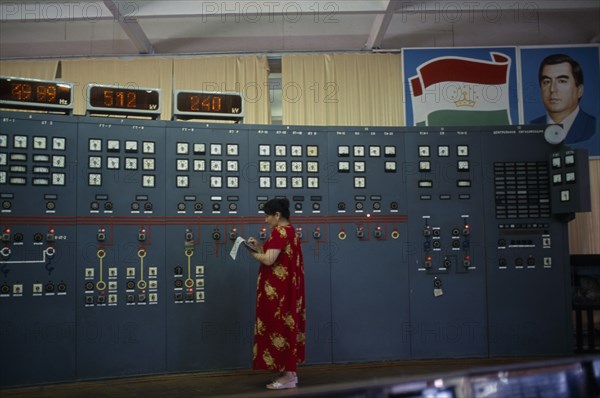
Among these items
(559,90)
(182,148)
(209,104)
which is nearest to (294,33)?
(209,104)

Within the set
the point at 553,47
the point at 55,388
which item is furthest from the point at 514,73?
the point at 55,388

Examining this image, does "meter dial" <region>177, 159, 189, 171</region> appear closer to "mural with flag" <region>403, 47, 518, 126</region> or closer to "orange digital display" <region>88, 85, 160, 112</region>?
"orange digital display" <region>88, 85, 160, 112</region>

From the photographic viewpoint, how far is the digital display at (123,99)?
17.4 ft

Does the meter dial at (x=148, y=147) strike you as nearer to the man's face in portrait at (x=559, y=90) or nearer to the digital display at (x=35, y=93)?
the digital display at (x=35, y=93)

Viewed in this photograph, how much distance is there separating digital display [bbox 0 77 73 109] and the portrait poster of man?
267 inches

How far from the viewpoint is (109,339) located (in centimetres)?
506

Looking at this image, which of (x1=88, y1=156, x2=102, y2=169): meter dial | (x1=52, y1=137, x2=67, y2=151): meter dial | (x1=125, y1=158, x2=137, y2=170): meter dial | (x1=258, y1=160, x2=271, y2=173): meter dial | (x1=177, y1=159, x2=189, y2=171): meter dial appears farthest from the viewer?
(x1=258, y1=160, x2=271, y2=173): meter dial

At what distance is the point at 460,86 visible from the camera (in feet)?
29.6

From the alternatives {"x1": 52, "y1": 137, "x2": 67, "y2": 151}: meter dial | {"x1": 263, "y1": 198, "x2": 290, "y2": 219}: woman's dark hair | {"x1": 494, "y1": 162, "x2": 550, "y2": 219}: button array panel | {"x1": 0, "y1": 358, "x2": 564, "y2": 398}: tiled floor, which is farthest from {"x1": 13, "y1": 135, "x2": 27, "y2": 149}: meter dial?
{"x1": 494, "y1": 162, "x2": 550, "y2": 219}: button array panel

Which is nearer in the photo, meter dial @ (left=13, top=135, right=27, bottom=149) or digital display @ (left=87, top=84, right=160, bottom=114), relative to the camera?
meter dial @ (left=13, top=135, right=27, bottom=149)

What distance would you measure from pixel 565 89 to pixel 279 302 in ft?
22.0

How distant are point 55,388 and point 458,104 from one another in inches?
272

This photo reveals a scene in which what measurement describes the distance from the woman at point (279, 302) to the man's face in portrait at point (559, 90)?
611 centimetres

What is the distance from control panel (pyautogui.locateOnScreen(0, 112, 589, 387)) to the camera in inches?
195
